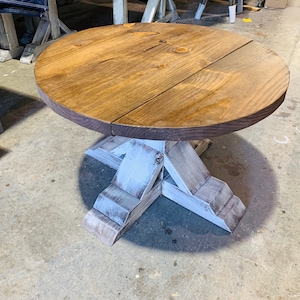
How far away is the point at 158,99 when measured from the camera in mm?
798

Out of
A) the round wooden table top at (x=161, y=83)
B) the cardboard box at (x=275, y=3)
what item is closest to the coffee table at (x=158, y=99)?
the round wooden table top at (x=161, y=83)

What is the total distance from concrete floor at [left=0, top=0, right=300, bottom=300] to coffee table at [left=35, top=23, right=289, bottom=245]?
7cm

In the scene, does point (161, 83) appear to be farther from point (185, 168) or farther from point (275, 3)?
point (275, 3)

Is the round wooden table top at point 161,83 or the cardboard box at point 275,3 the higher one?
the round wooden table top at point 161,83

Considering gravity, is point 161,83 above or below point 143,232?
above

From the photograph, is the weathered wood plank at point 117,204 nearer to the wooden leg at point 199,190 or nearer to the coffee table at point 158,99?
the coffee table at point 158,99

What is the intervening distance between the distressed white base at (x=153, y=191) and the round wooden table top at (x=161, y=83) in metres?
0.25

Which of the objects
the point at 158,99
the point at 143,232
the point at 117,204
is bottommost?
the point at 143,232

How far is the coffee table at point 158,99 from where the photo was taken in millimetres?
735

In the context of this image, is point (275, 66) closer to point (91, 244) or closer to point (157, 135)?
point (157, 135)

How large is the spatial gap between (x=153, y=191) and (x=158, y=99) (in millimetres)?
459

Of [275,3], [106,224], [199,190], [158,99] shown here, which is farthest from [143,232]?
[275,3]

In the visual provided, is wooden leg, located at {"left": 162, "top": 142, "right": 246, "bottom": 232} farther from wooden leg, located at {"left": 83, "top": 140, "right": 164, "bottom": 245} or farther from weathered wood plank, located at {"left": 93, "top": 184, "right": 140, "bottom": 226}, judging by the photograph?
weathered wood plank, located at {"left": 93, "top": 184, "right": 140, "bottom": 226}

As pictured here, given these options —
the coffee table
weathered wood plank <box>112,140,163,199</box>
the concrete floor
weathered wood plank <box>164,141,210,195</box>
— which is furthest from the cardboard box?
weathered wood plank <box>112,140,163,199</box>
